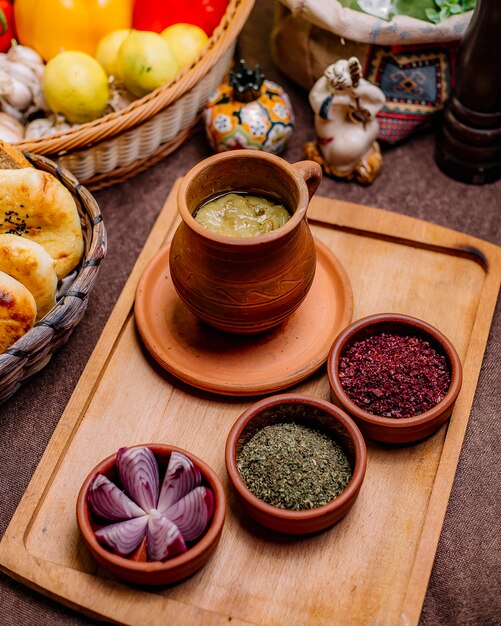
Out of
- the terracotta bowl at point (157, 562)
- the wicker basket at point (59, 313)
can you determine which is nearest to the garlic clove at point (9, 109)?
the wicker basket at point (59, 313)

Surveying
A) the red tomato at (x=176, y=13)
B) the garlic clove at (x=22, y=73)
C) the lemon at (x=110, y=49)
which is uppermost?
the red tomato at (x=176, y=13)

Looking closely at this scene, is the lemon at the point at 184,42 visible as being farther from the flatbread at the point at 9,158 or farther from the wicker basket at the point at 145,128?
the flatbread at the point at 9,158

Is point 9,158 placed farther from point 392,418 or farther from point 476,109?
point 476,109

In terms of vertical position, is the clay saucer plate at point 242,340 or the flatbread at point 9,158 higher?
the flatbread at point 9,158

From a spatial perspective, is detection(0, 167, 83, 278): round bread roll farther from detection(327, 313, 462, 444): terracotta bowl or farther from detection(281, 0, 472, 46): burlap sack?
detection(281, 0, 472, 46): burlap sack

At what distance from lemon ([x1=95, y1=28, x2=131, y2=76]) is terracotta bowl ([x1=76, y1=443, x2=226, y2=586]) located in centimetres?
99

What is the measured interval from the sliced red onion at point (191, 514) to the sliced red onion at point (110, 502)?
0.05 meters

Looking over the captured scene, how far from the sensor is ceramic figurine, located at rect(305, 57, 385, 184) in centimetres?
154

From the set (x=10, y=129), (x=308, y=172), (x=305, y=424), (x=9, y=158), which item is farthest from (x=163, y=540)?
(x=10, y=129)

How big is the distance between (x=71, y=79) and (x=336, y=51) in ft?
2.02

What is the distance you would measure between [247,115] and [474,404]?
80 centimetres

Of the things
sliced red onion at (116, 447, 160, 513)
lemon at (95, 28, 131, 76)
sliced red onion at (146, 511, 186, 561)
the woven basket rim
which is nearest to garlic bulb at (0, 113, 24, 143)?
the woven basket rim

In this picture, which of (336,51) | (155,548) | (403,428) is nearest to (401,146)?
(336,51)

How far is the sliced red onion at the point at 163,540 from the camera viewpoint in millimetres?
969
